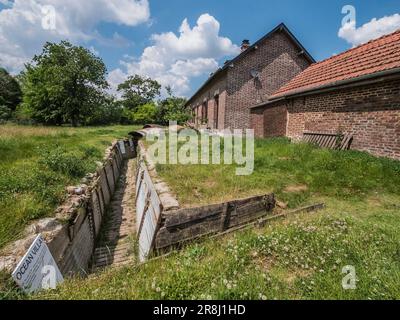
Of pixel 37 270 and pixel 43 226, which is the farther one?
pixel 43 226

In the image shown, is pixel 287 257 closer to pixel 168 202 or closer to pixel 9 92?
pixel 168 202

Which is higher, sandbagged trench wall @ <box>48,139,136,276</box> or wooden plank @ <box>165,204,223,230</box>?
wooden plank @ <box>165,204,223,230</box>

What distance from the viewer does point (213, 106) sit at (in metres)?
15.8

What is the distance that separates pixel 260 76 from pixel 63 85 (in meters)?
25.1

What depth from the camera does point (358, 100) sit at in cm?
707

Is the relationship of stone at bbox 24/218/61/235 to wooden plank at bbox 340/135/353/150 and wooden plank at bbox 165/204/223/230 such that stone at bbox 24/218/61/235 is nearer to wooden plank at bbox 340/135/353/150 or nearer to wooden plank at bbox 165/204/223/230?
wooden plank at bbox 165/204/223/230

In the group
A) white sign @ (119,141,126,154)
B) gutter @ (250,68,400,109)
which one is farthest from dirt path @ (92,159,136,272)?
gutter @ (250,68,400,109)

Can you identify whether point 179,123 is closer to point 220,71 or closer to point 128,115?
point 220,71

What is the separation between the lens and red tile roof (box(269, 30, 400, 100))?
662 centimetres

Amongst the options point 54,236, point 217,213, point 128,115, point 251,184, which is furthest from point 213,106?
point 128,115

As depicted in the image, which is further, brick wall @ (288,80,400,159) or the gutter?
brick wall @ (288,80,400,159)

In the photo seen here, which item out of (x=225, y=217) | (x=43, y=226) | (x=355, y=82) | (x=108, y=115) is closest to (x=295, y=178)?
(x=225, y=217)

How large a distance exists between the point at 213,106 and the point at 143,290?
14507mm

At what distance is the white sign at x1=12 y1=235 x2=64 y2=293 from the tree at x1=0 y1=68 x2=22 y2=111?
40.4 metres
